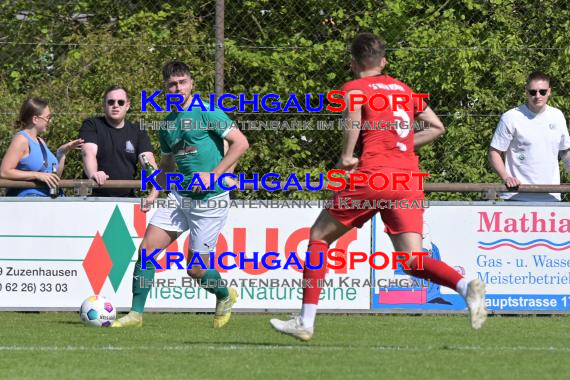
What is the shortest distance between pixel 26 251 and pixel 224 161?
299 centimetres

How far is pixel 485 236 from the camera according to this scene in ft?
39.0

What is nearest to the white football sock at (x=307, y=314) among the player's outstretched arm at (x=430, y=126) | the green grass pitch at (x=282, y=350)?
the green grass pitch at (x=282, y=350)

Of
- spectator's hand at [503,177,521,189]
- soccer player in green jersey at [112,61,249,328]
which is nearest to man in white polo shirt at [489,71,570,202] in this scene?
spectator's hand at [503,177,521,189]

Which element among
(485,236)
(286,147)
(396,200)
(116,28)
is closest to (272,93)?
(286,147)

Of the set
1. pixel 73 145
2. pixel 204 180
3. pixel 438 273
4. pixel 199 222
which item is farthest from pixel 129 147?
pixel 438 273

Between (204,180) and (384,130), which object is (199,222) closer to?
(204,180)

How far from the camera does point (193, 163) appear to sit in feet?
32.2

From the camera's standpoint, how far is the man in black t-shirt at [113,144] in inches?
461

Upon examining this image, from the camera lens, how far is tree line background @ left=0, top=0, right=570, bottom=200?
13633mm

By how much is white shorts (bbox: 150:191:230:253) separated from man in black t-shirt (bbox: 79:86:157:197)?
67.2 inches

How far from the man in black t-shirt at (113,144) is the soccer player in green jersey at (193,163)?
65.1 inches

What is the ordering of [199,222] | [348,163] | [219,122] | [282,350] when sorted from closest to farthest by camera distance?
[348,163], [282,350], [219,122], [199,222]

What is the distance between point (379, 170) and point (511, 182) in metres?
3.99

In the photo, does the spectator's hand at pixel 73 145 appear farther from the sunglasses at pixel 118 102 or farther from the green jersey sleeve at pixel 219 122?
the green jersey sleeve at pixel 219 122
